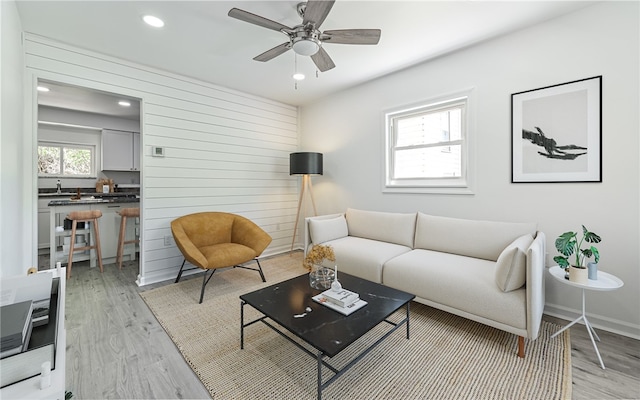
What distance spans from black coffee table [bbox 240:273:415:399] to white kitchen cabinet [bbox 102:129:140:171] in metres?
5.68

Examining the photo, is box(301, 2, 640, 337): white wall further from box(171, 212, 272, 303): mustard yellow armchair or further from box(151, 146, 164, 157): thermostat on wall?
box(151, 146, 164, 157): thermostat on wall

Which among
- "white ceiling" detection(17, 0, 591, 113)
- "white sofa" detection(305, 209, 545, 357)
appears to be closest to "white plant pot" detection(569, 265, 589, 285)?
"white sofa" detection(305, 209, 545, 357)

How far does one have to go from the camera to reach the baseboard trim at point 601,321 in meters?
2.08

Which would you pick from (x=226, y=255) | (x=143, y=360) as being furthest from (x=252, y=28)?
(x=143, y=360)

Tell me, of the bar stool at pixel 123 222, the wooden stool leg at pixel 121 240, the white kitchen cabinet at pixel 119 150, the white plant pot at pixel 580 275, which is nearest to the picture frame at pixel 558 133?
the white plant pot at pixel 580 275

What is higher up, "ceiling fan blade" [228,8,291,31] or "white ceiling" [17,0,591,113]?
"white ceiling" [17,0,591,113]

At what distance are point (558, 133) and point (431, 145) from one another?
1222 mm

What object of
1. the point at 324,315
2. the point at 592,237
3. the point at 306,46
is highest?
the point at 306,46

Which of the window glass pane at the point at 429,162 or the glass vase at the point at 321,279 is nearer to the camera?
the glass vase at the point at 321,279

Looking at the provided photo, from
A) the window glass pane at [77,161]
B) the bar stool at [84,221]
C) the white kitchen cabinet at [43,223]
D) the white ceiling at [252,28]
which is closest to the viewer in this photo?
the white ceiling at [252,28]

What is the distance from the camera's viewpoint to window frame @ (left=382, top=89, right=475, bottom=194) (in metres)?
2.92

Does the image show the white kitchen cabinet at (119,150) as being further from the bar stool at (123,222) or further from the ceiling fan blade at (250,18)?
the ceiling fan blade at (250,18)

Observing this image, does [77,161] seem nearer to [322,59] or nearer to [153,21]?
[153,21]

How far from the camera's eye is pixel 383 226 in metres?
3.34
